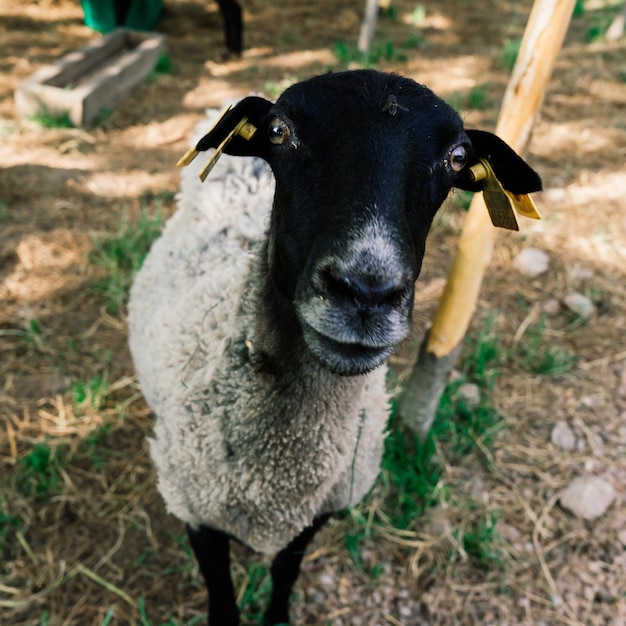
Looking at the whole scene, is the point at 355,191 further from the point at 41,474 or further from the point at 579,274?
the point at 579,274

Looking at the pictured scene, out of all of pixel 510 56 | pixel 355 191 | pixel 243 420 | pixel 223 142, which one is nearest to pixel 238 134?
pixel 223 142

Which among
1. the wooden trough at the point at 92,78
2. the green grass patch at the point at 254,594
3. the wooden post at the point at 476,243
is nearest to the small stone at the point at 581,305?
the wooden post at the point at 476,243

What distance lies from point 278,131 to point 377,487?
6.69ft

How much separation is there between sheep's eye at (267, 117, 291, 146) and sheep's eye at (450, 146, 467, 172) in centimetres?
47

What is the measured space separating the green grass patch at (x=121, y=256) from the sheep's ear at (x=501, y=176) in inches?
98.6

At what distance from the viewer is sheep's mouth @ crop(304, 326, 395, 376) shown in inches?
53.2

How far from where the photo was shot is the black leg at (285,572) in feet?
7.09

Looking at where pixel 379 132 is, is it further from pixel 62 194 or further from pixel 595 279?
pixel 62 194

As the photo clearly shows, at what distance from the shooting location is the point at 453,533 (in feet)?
9.02

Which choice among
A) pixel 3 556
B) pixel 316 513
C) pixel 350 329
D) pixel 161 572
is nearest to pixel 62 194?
pixel 3 556

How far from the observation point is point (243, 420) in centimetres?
182

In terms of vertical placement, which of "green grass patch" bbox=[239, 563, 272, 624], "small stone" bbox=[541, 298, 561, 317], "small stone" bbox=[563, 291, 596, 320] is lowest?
"green grass patch" bbox=[239, 563, 272, 624]

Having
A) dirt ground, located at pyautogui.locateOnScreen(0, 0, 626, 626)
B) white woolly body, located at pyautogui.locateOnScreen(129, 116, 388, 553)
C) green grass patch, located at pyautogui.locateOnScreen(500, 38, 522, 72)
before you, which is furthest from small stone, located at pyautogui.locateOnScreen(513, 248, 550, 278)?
green grass patch, located at pyautogui.locateOnScreen(500, 38, 522, 72)

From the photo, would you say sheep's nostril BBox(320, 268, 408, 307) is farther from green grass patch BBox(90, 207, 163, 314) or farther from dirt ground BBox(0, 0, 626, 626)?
green grass patch BBox(90, 207, 163, 314)
